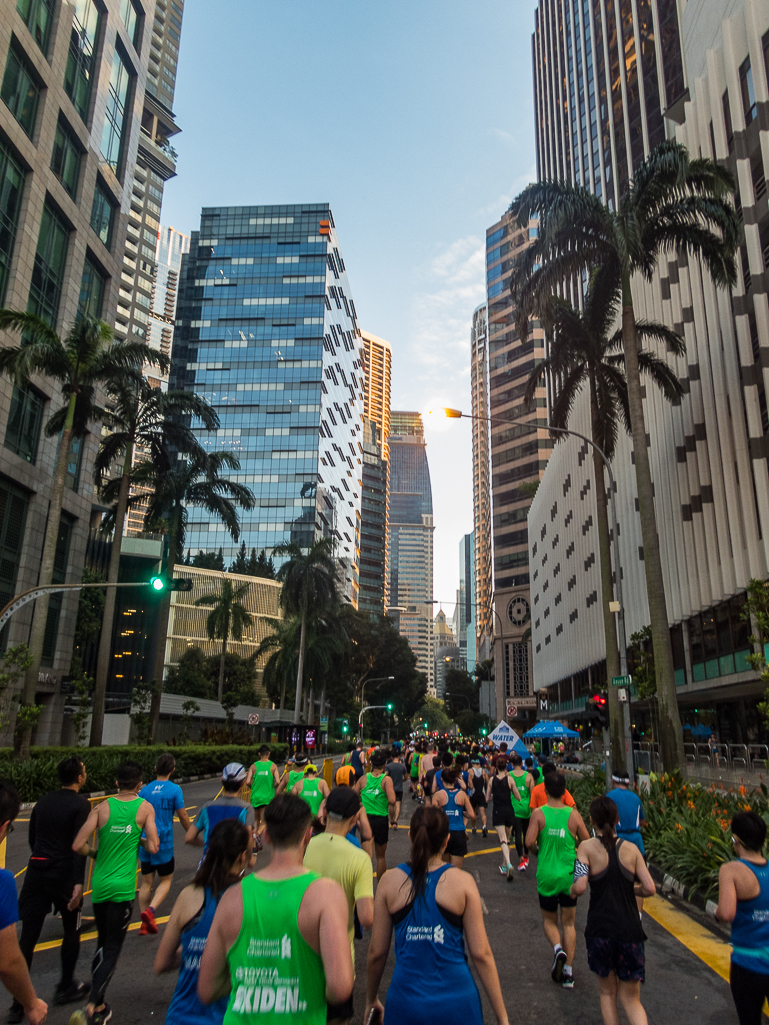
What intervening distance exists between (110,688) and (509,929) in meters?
58.8

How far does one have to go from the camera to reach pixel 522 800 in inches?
536

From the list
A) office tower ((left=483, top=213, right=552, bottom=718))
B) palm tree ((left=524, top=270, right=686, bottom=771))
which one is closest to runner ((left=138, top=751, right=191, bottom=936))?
palm tree ((left=524, top=270, right=686, bottom=771))

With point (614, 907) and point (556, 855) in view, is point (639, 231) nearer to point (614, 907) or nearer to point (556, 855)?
point (556, 855)

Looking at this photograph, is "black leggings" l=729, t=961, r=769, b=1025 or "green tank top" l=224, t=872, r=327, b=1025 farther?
"black leggings" l=729, t=961, r=769, b=1025

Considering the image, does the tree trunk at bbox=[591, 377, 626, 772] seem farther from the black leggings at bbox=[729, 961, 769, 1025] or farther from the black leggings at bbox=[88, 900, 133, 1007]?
the black leggings at bbox=[88, 900, 133, 1007]

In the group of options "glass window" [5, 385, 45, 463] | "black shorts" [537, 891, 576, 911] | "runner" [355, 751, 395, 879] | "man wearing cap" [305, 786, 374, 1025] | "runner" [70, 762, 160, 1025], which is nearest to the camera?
"man wearing cap" [305, 786, 374, 1025]

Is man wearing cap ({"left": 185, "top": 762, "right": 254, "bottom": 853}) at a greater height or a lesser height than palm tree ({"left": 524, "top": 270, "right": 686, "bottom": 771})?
lesser

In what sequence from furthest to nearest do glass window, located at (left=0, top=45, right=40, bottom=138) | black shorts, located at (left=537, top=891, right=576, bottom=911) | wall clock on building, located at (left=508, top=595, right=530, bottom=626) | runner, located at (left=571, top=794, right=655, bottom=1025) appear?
wall clock on building, located at (left=508, top=595, right=530, bottom=626), glass window, located at (left=0, top=45, right=40, bottom=138), black shorts, located at (left=537, top=891, right=576, bottom=911), runner, located at (left=571, top=794, right=655, bottom=1025)

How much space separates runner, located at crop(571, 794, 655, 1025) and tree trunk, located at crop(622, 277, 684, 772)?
1279cm

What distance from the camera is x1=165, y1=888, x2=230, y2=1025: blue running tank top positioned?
345cm

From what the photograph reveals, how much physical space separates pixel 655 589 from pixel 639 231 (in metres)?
10.4

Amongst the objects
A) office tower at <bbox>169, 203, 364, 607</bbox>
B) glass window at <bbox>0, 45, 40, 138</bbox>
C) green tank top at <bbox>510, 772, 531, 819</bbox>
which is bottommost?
green tank top at <bbox>510, 772, 531, 819</bbox>

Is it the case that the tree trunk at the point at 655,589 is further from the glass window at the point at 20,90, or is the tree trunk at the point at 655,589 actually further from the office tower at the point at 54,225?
the glass window at the point at 20,90

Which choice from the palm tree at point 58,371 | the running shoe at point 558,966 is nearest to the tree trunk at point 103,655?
the palm tree at point 58,371
